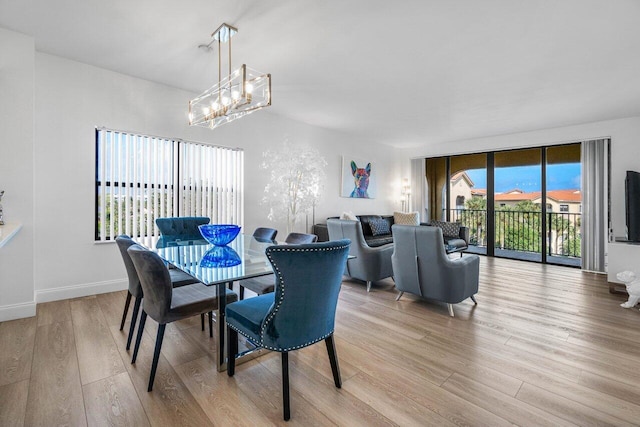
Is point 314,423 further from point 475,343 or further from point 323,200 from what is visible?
point 323,200

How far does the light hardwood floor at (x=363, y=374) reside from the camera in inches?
59.8

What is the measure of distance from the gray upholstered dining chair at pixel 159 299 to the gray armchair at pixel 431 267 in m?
2.04

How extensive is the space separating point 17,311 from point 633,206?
23.6 ft

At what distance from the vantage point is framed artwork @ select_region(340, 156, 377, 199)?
6.32 m

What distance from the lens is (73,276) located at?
3.31m

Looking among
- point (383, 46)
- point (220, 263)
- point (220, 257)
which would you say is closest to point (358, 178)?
point (383, 46)

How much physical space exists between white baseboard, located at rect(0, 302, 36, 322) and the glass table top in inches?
52.0

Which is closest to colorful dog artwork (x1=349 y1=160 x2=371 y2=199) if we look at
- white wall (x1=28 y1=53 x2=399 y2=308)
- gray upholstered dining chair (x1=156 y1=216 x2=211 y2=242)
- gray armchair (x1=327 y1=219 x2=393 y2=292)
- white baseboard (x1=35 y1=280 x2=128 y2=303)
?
gray armchair (x1=327 y1=219 x2=393 y2=292)

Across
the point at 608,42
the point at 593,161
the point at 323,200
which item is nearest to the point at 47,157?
the point at 323,200

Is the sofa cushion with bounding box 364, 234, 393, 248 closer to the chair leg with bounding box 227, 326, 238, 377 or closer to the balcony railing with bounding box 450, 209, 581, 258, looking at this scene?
the balcony railing with bounding box 450, 209, 581, 258

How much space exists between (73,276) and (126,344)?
1.76 meters

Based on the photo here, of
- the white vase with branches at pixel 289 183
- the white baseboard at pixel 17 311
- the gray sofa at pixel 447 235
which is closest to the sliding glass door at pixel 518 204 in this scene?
the gray sofa at pixel 447 235

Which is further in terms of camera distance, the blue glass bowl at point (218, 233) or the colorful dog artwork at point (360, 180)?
the colorful dog artwork at point (360, 180)

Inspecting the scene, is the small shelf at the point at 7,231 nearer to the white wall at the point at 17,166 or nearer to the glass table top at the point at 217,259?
the white wall at the point at 17,166
